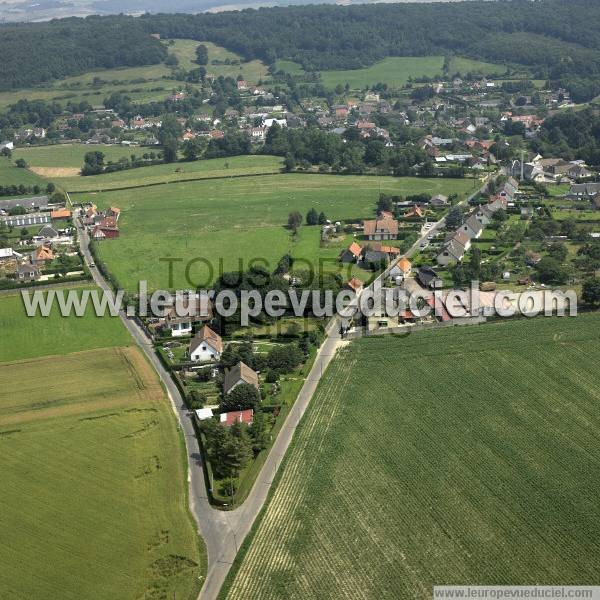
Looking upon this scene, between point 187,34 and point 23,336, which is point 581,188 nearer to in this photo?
point 23,336

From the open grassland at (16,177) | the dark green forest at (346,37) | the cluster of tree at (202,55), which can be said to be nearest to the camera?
the open grassland at (16,177)

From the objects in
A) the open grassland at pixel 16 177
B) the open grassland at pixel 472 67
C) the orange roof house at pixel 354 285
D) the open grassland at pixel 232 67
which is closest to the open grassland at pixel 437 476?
the orange roof house at pixel 354 285

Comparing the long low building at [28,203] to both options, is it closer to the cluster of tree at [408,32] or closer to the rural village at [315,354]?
the rural village at [315,354]

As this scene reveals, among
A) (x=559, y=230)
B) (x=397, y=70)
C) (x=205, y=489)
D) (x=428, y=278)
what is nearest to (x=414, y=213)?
(x=559, y=230)

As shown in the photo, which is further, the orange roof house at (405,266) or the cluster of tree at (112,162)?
the cluster of tree at (112,162)

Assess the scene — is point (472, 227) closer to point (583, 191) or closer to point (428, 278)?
point (428, 278)
